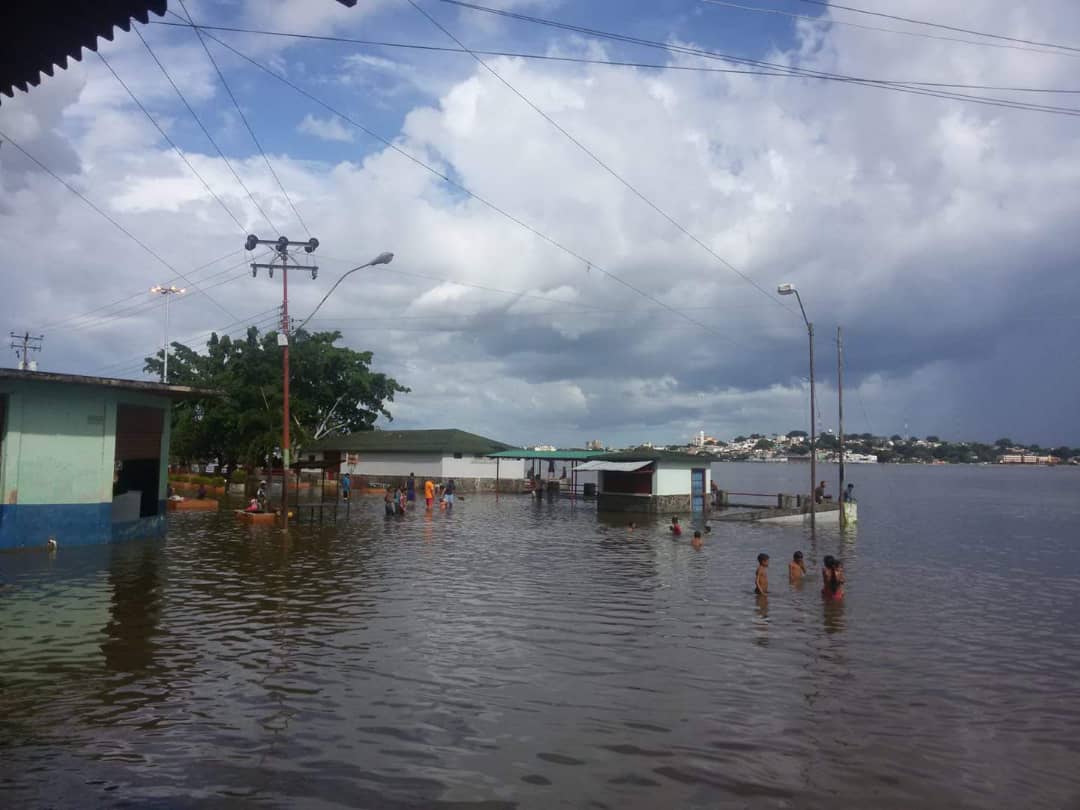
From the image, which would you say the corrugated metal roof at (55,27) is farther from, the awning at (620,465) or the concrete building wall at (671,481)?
the concrete building wall at (671,481)

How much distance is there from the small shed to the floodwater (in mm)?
18732

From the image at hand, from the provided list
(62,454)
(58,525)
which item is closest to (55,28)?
(62,454)

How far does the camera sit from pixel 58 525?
20156 millimetres

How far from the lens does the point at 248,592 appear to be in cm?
1551

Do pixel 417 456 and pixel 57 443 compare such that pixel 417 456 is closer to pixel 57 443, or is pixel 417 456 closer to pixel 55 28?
pixel 57 443

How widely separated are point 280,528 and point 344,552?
6.92 meters

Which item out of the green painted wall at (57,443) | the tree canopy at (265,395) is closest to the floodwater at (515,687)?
the green painted wall at (57,443)

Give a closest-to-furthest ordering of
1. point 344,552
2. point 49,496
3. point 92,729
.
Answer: point 92,729 < point 49,496 < point 344,552

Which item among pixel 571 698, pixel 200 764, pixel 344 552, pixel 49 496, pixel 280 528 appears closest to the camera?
pixel 200 764

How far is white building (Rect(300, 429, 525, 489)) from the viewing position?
52656 mm

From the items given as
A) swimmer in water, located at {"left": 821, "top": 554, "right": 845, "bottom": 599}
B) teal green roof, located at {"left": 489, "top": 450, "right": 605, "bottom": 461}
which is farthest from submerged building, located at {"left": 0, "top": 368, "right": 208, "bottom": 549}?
teal green roof, located at {"left": 489, "top": 450, "right": 605, "bottom": 461}

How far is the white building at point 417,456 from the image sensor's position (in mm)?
52656

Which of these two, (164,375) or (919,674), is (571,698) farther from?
(164,375)

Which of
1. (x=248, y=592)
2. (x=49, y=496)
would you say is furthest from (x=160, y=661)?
(x=49, y=496)
